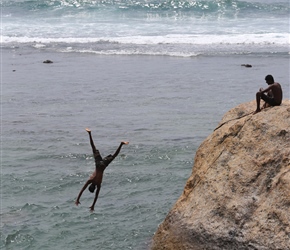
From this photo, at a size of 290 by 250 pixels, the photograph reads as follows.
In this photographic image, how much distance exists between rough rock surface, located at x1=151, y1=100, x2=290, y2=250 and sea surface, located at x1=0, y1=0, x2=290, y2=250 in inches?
100

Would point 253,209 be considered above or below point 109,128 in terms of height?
above

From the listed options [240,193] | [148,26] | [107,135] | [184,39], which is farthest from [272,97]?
[148,26]

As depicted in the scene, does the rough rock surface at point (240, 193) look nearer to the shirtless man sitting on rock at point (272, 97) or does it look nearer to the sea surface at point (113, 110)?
the shirtless man sitting on rock at point (272, 97)

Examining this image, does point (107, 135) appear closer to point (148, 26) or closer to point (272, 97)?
point (272, 97)

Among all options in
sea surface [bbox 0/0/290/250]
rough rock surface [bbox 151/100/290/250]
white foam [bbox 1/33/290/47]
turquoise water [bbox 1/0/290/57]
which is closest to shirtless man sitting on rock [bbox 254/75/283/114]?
rough rock surface [bbox 151/100/290/250]

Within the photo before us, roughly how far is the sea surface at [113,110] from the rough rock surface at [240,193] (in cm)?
255

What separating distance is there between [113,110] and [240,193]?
14.0 meters

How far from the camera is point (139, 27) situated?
5203 cm

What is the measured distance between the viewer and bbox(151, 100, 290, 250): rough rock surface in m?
9.71

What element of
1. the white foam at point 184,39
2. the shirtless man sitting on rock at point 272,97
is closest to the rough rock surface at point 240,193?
the shirtless man sitting on rock at point 272,97

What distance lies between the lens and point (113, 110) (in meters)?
23.8

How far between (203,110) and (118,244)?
36.2 ft

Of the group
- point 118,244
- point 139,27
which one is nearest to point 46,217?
point 118,244

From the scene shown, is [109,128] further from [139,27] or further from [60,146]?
[139,27]
